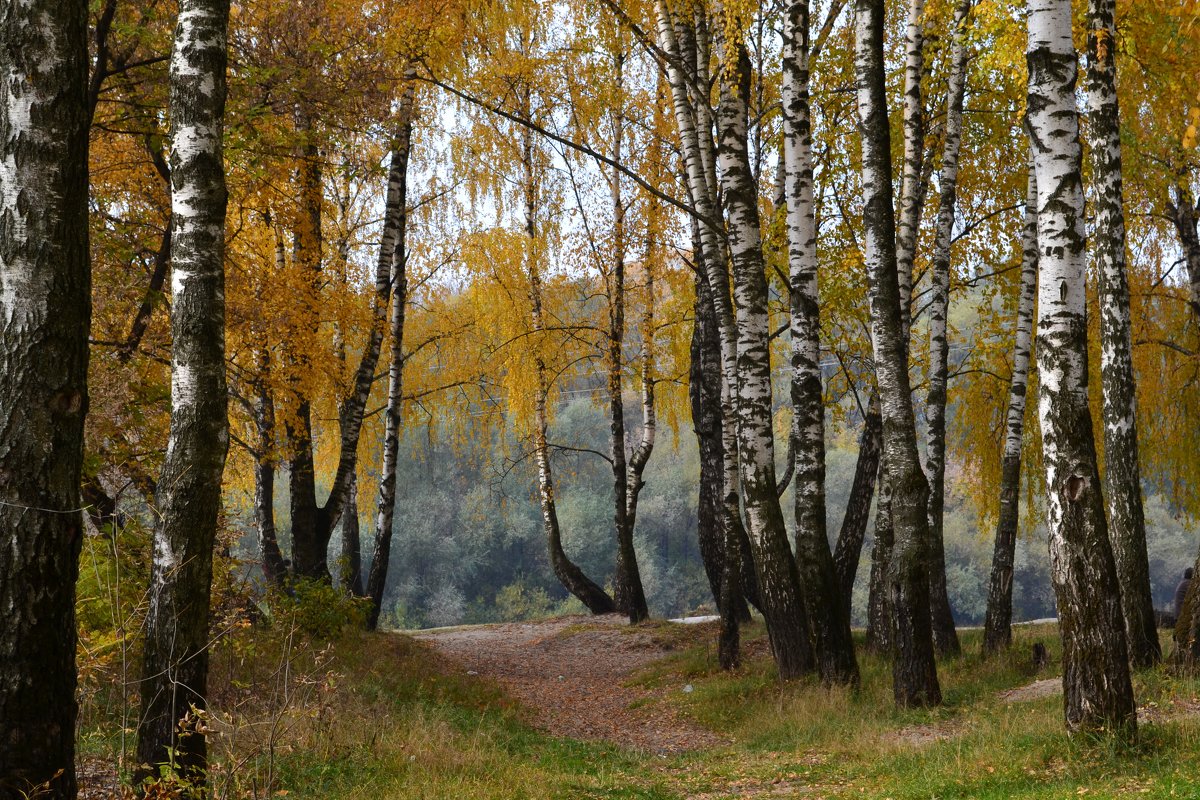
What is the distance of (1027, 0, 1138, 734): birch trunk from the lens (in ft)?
18.6

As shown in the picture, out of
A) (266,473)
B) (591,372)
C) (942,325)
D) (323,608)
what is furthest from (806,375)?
(591,372)

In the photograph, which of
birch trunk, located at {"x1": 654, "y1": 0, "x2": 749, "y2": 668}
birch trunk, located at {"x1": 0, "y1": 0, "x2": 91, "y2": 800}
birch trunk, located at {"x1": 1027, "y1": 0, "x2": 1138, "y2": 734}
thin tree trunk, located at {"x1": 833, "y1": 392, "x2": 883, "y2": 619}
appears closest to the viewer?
birch trunk, located at {"x1": 0, "y1": 0, "x2": 91, "y2": 800}

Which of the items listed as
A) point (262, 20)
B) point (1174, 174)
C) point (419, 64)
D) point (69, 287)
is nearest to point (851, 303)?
point (1174, 174)

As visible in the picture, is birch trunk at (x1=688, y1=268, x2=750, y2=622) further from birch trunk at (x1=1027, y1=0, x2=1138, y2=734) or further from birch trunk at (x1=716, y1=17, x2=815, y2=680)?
birch trunk at (x1=1027, y1=0, x2=1138, y2=734)

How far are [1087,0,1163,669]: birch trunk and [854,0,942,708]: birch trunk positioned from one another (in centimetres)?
168

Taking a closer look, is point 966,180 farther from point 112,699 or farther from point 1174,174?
point 112,699

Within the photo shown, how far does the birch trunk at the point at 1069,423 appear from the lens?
5.67 meters

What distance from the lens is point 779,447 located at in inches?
2336

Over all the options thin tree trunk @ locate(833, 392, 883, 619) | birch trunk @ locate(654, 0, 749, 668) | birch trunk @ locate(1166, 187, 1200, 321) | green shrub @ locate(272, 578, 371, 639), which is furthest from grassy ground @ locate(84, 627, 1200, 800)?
birch trunk @ locate(1166, 187, 1200, 321)

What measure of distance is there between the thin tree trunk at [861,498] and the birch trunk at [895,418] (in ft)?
13.3

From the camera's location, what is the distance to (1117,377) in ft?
26.8

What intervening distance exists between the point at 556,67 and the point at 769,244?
661 cm

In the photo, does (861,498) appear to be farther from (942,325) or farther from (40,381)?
(40,381)

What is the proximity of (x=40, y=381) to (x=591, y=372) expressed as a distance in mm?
18121
